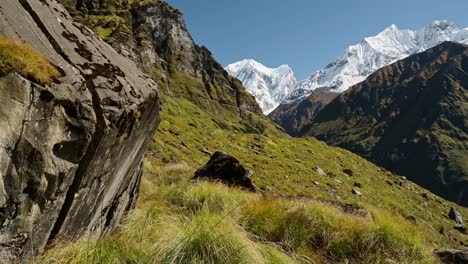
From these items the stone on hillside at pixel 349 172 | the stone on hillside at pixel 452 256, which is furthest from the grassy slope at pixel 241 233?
the stone on hillside at pixel 349 172

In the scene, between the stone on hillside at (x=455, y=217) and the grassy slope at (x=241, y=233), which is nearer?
the grassy slope at (x=241, y=233)

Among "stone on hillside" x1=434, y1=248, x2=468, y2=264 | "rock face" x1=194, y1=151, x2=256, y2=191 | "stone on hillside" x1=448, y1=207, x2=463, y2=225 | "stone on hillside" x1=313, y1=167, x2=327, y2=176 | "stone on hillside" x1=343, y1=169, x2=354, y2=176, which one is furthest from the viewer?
"stone on hillside" x1=343, y1=169, x2=354, y2=176

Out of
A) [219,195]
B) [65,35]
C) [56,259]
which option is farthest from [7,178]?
[219,195]

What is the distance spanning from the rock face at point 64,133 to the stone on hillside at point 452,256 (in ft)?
33.0

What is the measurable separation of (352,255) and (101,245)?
764 cm

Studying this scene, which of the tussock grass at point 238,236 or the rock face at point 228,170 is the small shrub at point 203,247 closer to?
the tussock grass at point 238,236

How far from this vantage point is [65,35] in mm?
9398

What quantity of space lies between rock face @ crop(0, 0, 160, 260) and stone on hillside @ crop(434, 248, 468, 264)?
10068 mm

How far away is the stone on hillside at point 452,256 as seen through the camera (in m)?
13.2

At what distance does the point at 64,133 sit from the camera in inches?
279

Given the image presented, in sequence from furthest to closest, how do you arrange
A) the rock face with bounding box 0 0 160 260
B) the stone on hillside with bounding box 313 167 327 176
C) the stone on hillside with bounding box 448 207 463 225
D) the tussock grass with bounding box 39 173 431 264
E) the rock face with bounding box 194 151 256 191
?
the stone on hillside with bounding box 448 207 463 225, the stone on hillside with bounding box 313 167 327 176, the rock face with bounding box 194 151 256 191, the tussock grass with bounding box 39 173 431 264, the rock face with bounding box 0 0 160 260

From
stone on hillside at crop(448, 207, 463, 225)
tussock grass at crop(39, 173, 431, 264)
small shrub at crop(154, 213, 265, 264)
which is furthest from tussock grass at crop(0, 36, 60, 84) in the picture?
stone on hillside at crop(448, 207, 463, 225)

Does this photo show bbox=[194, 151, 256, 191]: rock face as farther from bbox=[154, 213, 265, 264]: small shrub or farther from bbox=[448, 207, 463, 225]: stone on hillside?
bbox=[448, 207, 463, 225]: stone on hillside

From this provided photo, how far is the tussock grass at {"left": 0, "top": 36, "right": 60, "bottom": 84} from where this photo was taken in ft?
21.1
